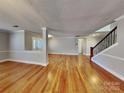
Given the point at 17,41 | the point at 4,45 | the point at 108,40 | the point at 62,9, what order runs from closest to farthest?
the point at 62,9, the point at 108,40, the point at 4,45, the point at 17,41

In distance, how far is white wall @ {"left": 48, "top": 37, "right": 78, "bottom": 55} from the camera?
1052 centimetres

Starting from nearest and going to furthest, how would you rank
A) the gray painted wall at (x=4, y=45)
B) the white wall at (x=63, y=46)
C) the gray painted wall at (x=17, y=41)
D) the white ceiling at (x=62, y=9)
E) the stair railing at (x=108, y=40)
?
the white ceiling at (x=62, y=9) < the stair railing at (x=108, y=40) < the gray painted wall at (x=4, y=45) < the gray painted wall at (x=17, y=41) < the white wall at (x=63, y=46)

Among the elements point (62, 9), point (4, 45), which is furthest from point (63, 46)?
point (62, 9)

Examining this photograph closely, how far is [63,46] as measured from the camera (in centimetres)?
1088

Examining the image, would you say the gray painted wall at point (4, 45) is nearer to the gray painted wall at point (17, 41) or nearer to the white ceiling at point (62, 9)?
the gray painted wall at point (17, 41)

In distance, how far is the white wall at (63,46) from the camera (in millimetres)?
10523

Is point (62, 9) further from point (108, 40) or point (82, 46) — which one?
point (82, 46)

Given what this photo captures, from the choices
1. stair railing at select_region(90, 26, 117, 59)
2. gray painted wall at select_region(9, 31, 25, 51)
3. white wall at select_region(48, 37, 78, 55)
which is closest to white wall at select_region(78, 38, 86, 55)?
white wall at select_region(48, 37, 78, 55)

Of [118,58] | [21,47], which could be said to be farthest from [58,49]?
[118,58]

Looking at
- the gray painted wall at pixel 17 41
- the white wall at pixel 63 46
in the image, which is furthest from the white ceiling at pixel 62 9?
the white wall at pixel 63 46

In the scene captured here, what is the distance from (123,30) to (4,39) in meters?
7.05

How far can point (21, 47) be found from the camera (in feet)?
20.9

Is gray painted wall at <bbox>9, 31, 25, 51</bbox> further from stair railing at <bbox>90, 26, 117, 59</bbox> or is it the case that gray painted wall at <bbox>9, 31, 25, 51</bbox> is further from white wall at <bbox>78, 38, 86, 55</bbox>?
white wall at <bbox>78, 38, 86, 55</bbox>

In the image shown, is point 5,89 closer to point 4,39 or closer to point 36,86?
point 36,86
